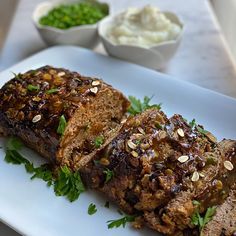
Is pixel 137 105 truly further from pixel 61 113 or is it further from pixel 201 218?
pixel 201 218

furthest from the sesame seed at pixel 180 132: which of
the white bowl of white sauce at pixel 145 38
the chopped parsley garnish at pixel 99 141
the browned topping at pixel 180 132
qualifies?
the white bowl of white sauce at pixel 145 38

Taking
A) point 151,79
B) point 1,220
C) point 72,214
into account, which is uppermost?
point 1,220

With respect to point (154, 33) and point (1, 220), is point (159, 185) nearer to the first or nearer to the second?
point (1, 220)

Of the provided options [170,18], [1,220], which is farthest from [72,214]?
[170,18]

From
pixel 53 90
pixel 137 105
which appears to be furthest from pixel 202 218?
pixel 53 90

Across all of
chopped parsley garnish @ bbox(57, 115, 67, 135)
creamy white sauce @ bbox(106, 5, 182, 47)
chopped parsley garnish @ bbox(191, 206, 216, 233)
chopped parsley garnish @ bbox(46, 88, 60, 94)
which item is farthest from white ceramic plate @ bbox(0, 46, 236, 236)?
chopped parsley garnish @ bbox(46, 88, 60, 94)

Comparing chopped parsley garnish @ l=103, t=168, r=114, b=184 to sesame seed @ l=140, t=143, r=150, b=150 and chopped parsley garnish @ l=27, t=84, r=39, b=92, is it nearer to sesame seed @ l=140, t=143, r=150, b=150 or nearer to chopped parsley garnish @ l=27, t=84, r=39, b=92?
sesame seed @ l=140, t=143, r=150, b=150

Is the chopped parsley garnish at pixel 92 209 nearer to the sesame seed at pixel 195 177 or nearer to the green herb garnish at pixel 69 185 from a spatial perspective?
the green herb garnish at pixel 69 185
